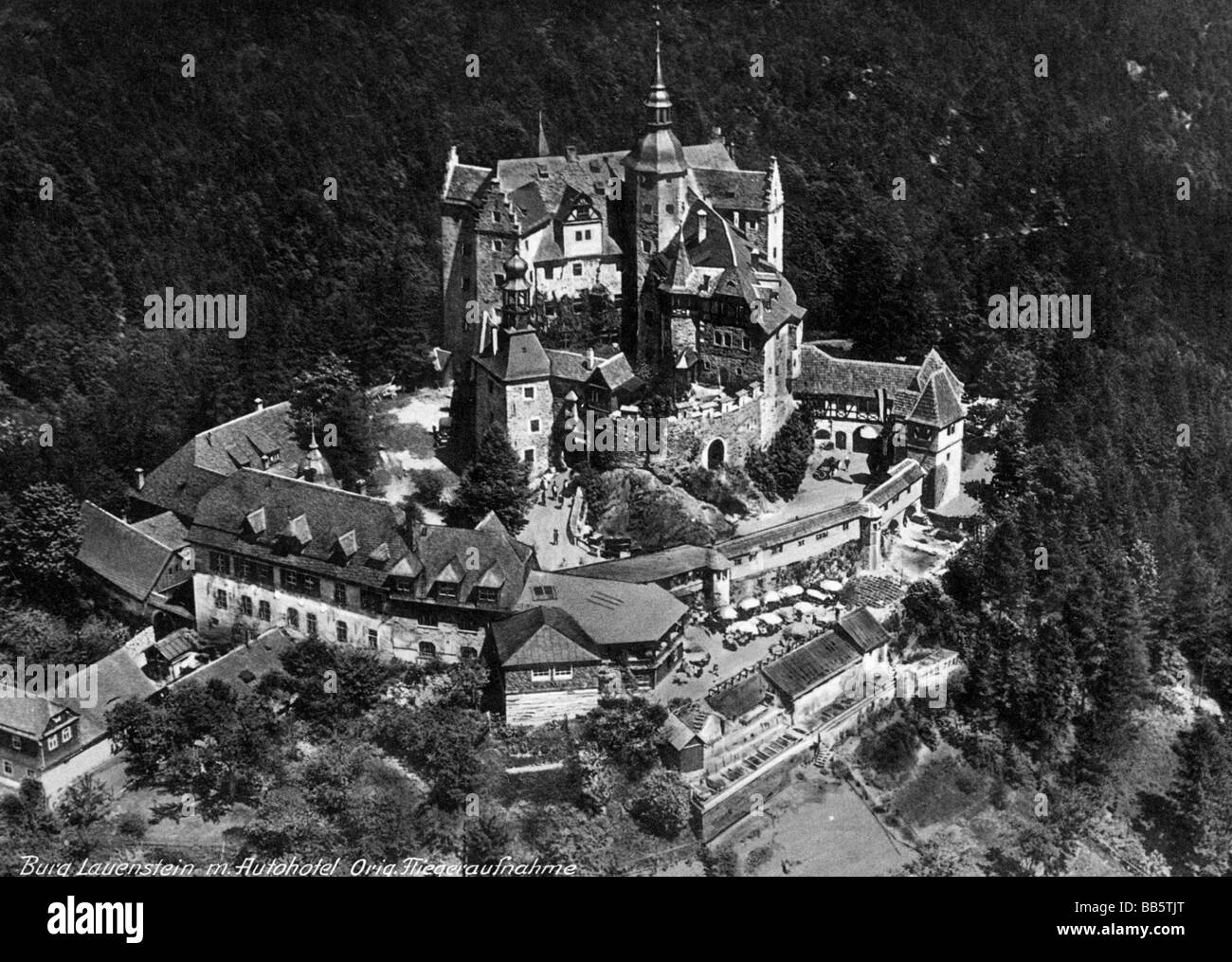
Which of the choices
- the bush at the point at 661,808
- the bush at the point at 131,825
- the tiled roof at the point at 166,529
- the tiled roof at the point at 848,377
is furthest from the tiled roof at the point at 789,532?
the bush at the point at 131,825

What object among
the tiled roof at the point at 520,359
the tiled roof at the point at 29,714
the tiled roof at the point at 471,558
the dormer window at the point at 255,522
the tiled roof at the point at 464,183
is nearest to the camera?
the tiled roof at the point at 29,714

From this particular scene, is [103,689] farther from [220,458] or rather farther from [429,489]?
[429,489]

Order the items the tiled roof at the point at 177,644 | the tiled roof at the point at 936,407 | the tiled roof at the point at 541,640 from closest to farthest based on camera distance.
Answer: the tiled roof at the point at 541,640
the tiled roof at the point at 177,644
the tiled roof at the point at 936,407

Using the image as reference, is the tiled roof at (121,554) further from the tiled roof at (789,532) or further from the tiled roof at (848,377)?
the tiled roof at (848,377)

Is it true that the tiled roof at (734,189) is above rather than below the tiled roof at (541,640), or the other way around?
above

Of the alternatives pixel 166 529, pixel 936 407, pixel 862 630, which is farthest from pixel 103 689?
pixel 936 407

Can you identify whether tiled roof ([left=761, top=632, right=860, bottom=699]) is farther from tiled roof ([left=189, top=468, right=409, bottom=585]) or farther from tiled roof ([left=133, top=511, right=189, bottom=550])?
tiled roof ([left=133, top=511, right=189, bottom=550])

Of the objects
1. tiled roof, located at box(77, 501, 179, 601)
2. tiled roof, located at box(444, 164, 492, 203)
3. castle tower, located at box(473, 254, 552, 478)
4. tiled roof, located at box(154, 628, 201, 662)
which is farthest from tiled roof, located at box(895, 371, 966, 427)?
tiled roof, located at box(77, 501, 179, 601)
